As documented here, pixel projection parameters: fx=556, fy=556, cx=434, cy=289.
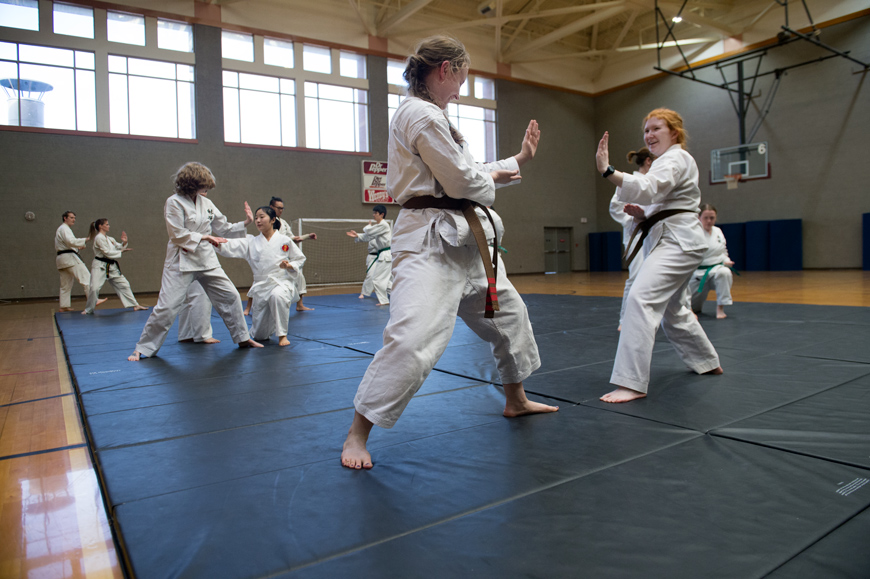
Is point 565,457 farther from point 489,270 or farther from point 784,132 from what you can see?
point 784,132

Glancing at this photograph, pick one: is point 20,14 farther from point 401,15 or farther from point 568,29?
point 568,29

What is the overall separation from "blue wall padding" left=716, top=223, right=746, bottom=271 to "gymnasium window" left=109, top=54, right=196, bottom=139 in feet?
46.8

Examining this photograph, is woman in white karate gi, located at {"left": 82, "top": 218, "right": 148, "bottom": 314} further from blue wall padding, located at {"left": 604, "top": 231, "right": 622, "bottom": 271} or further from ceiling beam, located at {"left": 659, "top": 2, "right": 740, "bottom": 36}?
blue wall padding, located at {"left": 604, "top": 231, "right": 622, "bottom": 271}

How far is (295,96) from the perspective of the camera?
13.9 m

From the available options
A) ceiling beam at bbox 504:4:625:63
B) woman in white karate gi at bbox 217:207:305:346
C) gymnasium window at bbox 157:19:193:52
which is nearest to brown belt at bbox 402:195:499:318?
woman in white karate gi at bbox 217:207:305:346

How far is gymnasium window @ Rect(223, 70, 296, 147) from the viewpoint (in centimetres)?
1332

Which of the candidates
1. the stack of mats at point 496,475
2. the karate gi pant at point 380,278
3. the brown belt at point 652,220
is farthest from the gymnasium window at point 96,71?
the brown belt at point 652,220

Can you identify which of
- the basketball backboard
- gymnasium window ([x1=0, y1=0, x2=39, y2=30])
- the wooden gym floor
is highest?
gymnasium window ([x1=0, y1=0, x2=39, y2=30])

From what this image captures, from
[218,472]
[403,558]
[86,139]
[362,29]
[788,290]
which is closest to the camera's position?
[403,558]

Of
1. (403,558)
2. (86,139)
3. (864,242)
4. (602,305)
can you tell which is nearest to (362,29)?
(86,139)

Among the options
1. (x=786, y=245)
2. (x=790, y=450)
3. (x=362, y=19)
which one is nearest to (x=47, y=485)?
(x=790, y=450)

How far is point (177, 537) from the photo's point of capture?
4.59 ft

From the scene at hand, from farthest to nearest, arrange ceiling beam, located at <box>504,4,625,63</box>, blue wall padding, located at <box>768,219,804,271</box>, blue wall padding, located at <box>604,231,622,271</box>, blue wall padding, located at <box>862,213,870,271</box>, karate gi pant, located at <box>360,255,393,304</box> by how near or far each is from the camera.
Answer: blue wall padding, located at <box>604,231,622,271</box> → blue wall padding, located at <box>768,219,804,271</box> → ceiling beam, located at <box>504,4,625,63</box> → blue wall padding, located at <box>862,213,870,271</box> → karate gi pant, located at <box>360,255,393,304</box>

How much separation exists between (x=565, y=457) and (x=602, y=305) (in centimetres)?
577
